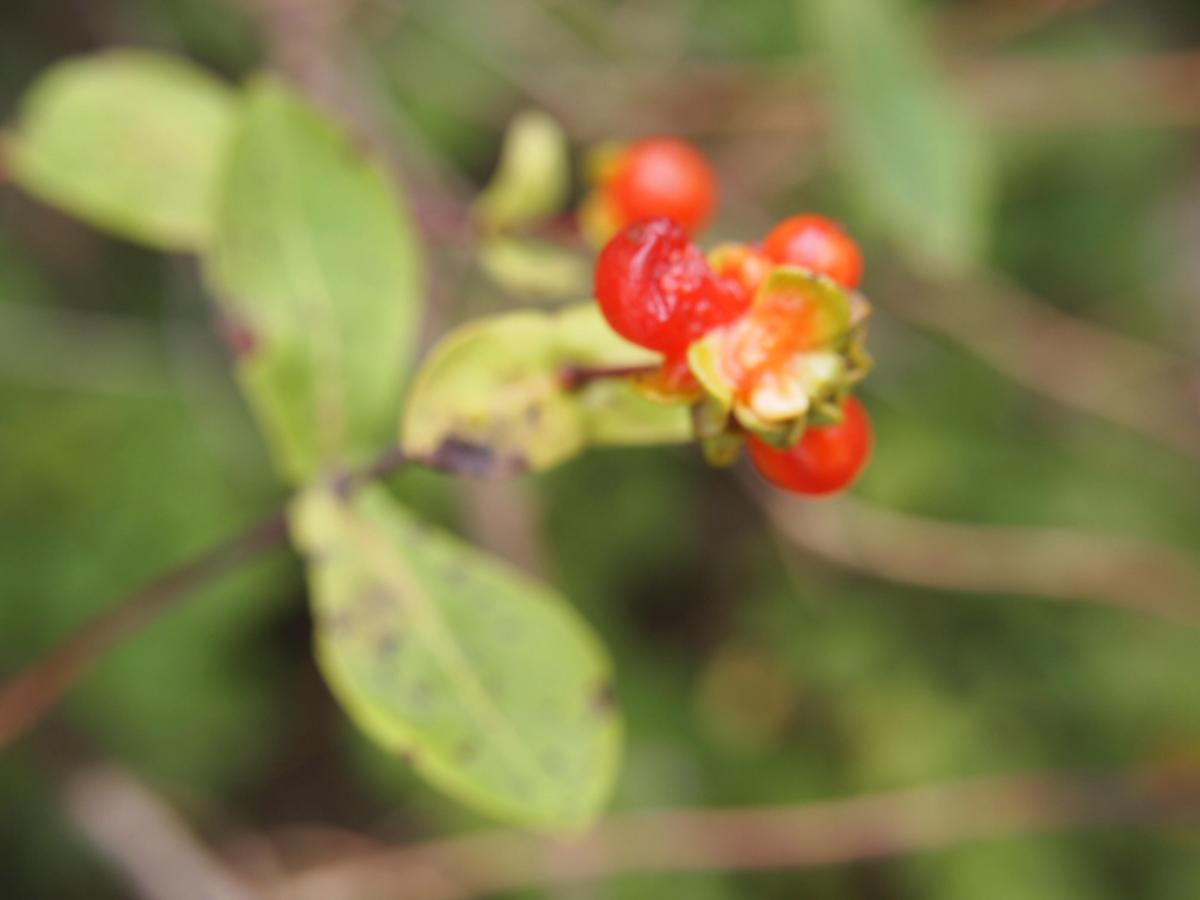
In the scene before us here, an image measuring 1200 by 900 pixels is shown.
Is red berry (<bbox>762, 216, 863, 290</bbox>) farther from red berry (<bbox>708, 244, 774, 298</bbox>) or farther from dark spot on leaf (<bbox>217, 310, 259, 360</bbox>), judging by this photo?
dark spot on leaf (<bbox>217, 310, 259, 360</bbox>)

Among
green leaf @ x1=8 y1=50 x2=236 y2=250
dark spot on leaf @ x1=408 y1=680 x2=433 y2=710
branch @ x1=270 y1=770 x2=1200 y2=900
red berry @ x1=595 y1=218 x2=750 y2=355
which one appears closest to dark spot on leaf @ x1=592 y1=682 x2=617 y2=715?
dark spot on leaf @ x1=408 y1=680 x2=433 y2=710

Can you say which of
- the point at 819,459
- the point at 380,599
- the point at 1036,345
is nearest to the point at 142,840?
the point at 380,599

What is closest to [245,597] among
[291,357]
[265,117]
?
[291,357]

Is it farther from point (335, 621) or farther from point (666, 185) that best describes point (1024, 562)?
point (335, 621)

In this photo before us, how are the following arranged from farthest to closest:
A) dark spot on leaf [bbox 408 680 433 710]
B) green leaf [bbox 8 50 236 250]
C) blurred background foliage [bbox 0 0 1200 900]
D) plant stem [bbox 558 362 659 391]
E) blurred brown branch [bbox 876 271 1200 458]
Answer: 1. blurred brown branch [bbox 876 271 1200 458]
2. blurred background foliage [bbox 0 0 1200 900]
3. green leaf [bbox 8 50 236 250]
4. dark spot on leaf [bbox 408 680 433 710]
5. plant stem [bbox 558 362 659 391]

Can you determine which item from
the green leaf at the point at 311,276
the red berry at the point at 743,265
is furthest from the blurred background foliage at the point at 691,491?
the red berry at the point at 743,265

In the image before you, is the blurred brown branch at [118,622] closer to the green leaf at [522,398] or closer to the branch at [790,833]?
the green leaf at [522,398]

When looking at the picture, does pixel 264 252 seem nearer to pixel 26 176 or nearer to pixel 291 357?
pixel 291 357
